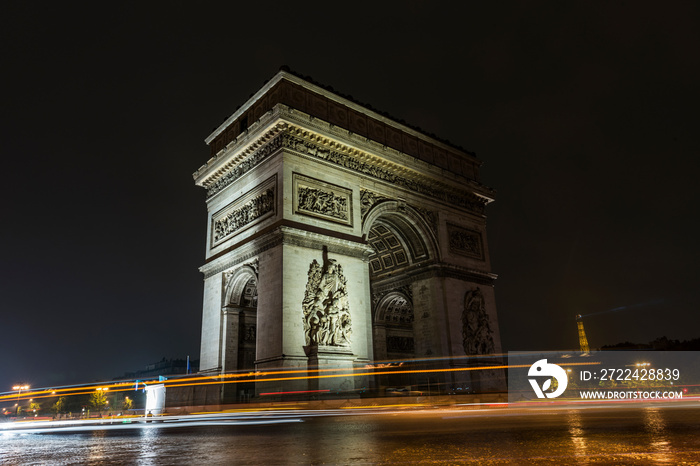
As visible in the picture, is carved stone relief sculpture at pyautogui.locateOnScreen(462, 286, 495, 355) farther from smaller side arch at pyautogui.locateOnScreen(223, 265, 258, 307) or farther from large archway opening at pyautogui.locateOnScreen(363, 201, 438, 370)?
smaller side arch at pyautogui.locateOnScreen(223, 265, 258, 307)

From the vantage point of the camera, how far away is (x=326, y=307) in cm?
1698

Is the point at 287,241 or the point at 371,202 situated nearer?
the point at 287,241

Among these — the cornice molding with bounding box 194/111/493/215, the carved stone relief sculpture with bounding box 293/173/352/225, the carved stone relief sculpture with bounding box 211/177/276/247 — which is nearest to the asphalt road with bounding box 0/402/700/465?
the carved stone relief sculpture with bounding box 293/173/352/225

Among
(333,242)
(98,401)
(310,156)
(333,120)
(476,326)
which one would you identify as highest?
(333,120)

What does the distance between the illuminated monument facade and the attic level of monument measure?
0.07 meters

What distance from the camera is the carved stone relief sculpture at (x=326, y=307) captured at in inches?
648

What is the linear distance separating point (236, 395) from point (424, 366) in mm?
8533

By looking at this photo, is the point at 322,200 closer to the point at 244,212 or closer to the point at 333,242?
the point at 333,242

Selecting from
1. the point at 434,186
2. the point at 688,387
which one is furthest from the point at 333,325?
the point at 688,387

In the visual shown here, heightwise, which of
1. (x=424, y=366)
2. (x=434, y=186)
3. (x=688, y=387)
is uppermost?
(x=434, y=186)

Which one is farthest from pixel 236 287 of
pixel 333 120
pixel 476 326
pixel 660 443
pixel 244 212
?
pixel 660 443

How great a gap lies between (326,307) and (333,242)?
2736mm

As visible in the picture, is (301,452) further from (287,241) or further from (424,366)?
(424,366)

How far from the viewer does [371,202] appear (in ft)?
67.3
